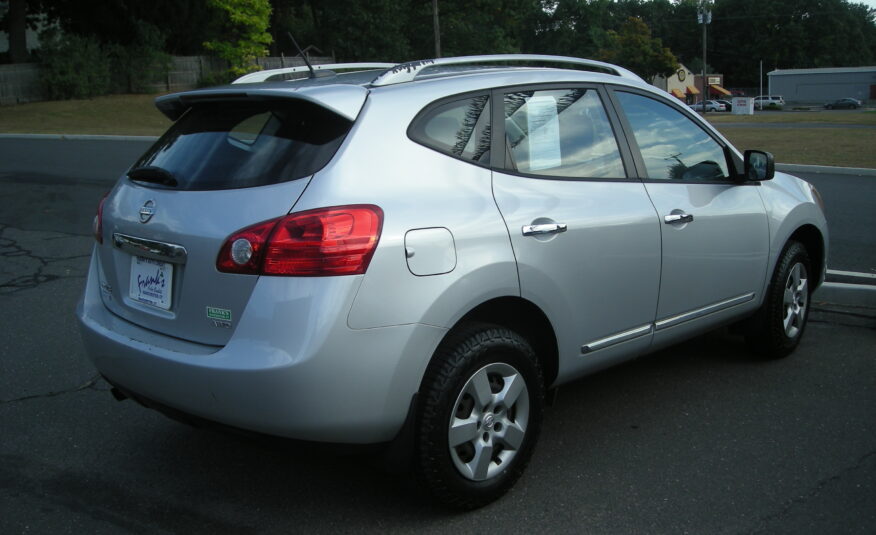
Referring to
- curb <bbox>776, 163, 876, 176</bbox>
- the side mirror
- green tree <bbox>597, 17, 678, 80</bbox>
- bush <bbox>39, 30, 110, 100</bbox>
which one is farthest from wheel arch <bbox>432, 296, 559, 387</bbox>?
green tree <bbox>597, 17, 678, 80</bbox>

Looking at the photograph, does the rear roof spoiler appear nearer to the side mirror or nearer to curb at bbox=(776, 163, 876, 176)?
the side mirror

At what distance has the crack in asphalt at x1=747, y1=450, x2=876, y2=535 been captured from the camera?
3221 millimetres

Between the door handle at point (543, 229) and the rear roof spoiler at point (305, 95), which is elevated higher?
the rear roof spoiler at point (305, 95)

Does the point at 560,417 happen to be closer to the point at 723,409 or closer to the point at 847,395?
the point at 723,409

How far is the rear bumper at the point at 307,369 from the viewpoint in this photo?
9.37 feet

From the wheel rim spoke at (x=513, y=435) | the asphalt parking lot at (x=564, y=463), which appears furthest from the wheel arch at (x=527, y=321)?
the asphalt parking lot at (x=564, y=463)

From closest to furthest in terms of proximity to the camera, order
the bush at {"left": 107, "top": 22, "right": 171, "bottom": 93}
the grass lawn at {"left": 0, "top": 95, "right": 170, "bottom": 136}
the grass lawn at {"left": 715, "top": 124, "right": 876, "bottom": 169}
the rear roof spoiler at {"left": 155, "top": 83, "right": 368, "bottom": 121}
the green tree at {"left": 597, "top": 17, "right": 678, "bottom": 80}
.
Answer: the rear roof spoiler at {"left": 155, "top": 83, "right": 368, "bottom": 121}
the grass lawn at {"left": 715, "top": 124, "right": 876, "bottom": 169}
the grass lawn at {"left": 0, "top": 95, "right": 170, "bottom": 136}
the bush at {"left": 107, "top": 22, "right": 171, "bottom": 93}
the green tree at {"left": 597, "top": 17, "right": 678, "bottom": 80}

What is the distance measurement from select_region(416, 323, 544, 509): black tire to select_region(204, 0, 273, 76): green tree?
4384 cm

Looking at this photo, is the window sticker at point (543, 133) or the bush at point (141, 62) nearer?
the window sticker at point (543, 133)

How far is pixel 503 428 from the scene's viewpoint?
3.42 meters

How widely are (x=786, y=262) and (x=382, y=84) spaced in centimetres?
282

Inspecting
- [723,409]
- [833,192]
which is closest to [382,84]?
[723,409]

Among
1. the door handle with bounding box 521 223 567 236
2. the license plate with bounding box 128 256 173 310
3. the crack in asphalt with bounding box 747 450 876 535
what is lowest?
the crack in asphalt with bounding box 747 450 876 535

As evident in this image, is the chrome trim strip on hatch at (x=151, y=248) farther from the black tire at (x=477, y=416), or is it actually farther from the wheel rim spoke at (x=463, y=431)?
the wheel rim spoke at (x=463, y=431)
